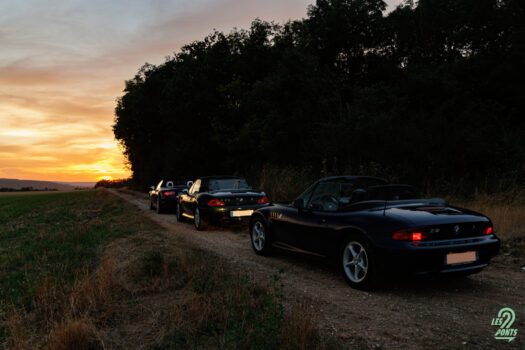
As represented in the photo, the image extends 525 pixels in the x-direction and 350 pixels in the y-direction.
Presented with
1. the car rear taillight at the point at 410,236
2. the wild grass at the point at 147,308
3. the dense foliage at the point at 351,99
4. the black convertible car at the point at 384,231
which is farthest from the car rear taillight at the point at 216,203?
the car rear taillight at the point at 410,236

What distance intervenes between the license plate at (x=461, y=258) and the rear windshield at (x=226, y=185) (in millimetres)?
7639

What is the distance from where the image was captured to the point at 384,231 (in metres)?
5.08

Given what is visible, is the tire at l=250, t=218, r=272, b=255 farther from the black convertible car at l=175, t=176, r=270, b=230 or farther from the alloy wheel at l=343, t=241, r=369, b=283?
the black convertible car at l=175, t=176, r=270, b=230

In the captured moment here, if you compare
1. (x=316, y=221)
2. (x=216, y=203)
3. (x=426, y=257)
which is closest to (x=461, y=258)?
(x=426, y=257)

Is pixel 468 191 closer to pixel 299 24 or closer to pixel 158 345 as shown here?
pixel 158 345

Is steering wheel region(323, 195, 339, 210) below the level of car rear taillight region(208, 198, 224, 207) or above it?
above

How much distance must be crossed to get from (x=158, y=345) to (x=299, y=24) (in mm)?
32623

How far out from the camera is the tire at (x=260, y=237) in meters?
7.72

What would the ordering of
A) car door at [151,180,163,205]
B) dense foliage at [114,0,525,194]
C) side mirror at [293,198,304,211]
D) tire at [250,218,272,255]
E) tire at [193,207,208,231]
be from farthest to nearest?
car door at [151,180,163,205]
dense foliage at [114,0,525,194]
tire at [193,207,208,231]
tire at [250,218,272,255]
side mirror at [293,198,304,211]

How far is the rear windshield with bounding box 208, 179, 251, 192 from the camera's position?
39.8 feet

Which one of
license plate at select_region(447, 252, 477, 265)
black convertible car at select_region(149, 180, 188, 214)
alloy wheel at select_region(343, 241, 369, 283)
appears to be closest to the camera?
license plate at select_region(447, 252, 477, 265)

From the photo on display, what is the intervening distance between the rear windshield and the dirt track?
195 inches

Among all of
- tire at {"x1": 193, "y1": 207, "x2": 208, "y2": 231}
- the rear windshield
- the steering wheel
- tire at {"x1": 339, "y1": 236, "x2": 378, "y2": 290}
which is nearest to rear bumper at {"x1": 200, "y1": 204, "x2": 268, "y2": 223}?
tire at {"x1": 193, "y1": 207, "x2": 208, "y2": 231}

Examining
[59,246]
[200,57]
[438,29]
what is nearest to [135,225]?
[59,246]
